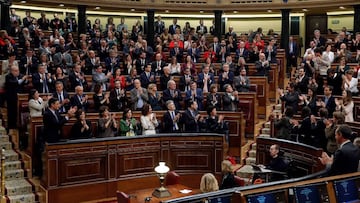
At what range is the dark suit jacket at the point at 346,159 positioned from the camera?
473 centimetres

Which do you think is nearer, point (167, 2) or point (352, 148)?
point (352, 148)

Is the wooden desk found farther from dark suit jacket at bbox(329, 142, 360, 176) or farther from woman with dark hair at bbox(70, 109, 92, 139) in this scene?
dark suit jacket at bbox(329, 142, 360, 176)

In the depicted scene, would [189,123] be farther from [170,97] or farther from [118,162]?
[118,162]

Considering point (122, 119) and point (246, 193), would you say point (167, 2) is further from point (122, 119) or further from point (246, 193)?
point (246, 193)

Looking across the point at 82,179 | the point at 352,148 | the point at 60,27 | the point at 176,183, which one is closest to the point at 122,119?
the point at 82,179

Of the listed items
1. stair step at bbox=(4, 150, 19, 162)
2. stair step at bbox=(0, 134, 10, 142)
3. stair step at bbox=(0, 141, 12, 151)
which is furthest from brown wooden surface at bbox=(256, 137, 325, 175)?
stair step at bbox=(0, 134, 10, 142)

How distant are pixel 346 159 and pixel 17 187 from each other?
4.83m

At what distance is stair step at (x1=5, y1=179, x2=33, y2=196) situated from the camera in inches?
293

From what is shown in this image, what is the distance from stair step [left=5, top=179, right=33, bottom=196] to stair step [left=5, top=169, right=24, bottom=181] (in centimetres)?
16

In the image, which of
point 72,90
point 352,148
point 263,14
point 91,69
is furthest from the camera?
point 263,14

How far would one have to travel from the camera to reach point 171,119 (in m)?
8.67

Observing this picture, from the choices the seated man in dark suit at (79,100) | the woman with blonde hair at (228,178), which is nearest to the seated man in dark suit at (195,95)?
the seated man in dark suit at (79,100)

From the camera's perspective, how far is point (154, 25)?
55.5 feet

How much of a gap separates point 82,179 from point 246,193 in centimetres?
400
